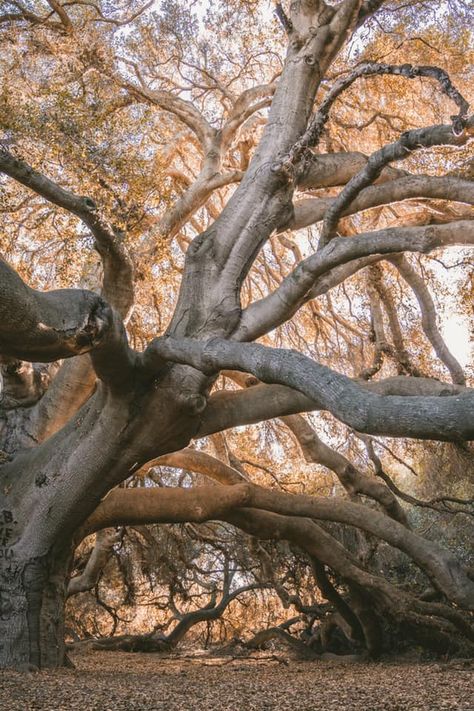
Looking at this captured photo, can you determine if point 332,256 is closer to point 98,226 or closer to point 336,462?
point 98,226

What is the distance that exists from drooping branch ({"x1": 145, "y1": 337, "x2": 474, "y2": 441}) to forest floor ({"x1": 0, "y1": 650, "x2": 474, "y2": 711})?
5.43 ft

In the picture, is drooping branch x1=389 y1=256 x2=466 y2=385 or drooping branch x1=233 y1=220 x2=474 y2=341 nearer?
drooping branch x1=233 y1=220 x2=474 y2=341

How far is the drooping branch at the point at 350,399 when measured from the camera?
2.52 meters

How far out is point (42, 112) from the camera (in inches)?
223

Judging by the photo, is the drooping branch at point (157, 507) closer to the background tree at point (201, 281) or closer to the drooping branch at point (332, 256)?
the background tree at point (201, 281)

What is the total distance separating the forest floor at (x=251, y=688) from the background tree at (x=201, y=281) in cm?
72

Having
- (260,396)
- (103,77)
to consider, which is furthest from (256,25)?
(260,396)

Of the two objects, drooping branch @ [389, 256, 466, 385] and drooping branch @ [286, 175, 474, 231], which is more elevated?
drooping branch @ [286, 175, 474, 231]

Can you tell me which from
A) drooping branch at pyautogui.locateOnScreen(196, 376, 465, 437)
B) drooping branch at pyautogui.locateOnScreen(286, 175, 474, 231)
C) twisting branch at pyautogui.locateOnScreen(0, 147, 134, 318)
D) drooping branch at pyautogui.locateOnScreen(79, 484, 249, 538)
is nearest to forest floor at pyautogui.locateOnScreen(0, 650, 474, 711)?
drooping branch at pyautogui.locateOnScreen(79, 484, 249, 538)

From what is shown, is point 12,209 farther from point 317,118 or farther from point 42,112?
point 317,118

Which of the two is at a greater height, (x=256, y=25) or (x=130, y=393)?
(x=256, y=25)

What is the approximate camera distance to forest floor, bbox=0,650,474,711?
11.3 ft

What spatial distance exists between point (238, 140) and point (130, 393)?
4949 mm

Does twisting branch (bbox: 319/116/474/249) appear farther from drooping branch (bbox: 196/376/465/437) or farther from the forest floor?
the forest floor
